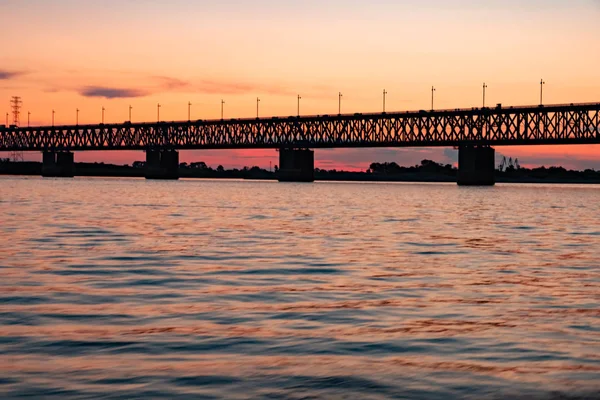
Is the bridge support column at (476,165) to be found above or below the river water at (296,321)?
above

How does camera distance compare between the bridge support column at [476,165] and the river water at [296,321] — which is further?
the bridge support column at [476,165]

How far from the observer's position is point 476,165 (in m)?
188

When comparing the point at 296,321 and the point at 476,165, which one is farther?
the point at 476,165

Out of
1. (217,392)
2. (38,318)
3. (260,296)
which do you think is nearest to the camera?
(217,392)

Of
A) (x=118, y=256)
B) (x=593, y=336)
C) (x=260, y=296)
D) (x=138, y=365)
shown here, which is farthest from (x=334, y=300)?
(x=118, y=256)

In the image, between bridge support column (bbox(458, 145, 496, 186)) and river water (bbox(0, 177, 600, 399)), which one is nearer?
river water (bbox(0, 177, 600, 399))

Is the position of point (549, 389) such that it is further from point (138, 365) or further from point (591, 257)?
point (591, 257)

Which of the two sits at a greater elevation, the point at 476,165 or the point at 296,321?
the point at 476,165

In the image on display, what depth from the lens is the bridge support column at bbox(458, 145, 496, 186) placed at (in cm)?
18512

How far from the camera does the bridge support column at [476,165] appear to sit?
18512 centimetres

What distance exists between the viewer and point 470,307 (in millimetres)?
16141

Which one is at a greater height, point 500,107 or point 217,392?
point 500,107

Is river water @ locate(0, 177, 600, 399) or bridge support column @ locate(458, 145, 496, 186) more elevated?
bridge support column @ locate(458, 145, 496, 186)

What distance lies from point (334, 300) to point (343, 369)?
19.8ft
